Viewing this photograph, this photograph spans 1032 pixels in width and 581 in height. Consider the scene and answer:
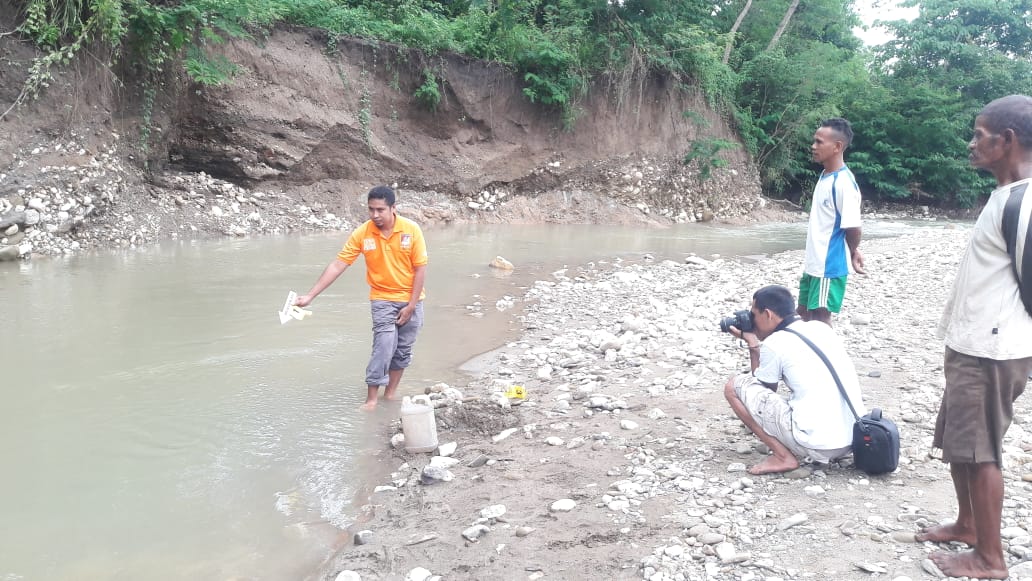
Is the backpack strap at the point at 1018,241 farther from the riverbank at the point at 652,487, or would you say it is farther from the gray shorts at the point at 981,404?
the riverbank at the point at 652,487

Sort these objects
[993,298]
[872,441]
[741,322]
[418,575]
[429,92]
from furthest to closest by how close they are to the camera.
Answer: [429,92]
[741,322]
[872,441]
[418,575]
[993,298]

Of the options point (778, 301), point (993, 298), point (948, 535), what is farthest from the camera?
point (778, 301)

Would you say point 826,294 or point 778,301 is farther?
point 826,294

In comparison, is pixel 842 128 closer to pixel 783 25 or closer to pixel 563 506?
pixel 563 506

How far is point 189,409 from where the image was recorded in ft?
17.0

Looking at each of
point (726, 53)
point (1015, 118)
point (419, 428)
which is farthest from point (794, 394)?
point (726, 53)

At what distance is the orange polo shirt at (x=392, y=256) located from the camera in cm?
530

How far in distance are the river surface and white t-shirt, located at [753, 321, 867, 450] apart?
2.32m

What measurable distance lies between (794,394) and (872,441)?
388mm

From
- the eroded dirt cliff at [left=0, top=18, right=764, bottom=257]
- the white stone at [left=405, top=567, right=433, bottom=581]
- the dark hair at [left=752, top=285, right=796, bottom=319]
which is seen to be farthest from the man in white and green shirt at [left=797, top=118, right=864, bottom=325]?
the eroded dirt cliff at [left=0, top=18, right=764, bottom=257]

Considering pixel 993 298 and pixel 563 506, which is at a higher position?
pixel 993 298

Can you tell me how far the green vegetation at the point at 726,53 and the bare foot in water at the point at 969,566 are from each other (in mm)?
12636

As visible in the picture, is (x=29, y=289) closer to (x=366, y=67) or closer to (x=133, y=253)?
(x=133, y=253)

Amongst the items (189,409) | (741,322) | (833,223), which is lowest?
(189,409)
